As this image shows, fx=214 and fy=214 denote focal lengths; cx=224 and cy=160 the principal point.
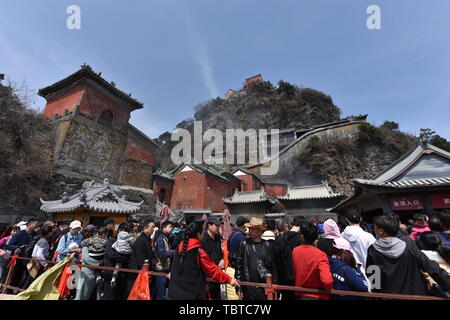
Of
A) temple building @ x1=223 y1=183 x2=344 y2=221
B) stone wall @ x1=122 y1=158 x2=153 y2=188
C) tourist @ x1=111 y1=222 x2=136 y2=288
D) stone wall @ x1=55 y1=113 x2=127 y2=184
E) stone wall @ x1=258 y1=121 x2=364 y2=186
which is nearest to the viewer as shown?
tourist @ x1=111 y1=222 x2=136 y2=288

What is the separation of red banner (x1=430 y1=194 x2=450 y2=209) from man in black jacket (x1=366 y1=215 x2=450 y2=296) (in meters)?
6.42

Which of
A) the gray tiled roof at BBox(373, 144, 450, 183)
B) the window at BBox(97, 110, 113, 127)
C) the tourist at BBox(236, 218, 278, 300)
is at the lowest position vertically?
the tourist at BBox(236, 218, 278, 300)

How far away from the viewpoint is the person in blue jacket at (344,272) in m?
2.16

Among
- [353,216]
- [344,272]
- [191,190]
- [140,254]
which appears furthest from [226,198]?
[344,272]

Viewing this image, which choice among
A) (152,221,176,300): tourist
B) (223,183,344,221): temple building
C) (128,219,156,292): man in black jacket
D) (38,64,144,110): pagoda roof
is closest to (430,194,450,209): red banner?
(152,221,176,300): tourist

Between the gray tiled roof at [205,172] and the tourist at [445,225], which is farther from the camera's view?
the gray tiled roof at [205,172]

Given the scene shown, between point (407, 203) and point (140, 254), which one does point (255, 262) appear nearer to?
point (140, 254)

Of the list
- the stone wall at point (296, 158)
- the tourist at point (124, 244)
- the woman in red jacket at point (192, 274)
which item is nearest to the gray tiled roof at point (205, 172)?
the stone wall at point (296, 158)

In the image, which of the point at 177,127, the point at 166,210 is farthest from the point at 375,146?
the point at 177,127

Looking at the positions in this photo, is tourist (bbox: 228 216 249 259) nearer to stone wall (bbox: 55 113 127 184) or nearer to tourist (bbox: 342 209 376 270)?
tourist (bbox: 342 209 376 270)

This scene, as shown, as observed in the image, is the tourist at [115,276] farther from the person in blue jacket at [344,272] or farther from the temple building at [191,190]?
the temple building at [191,190]

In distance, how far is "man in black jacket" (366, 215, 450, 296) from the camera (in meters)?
2.15

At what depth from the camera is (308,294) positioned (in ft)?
7.39

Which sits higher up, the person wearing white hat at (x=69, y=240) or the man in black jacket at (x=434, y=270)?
the man in black jacket at (x=434, y=270)
